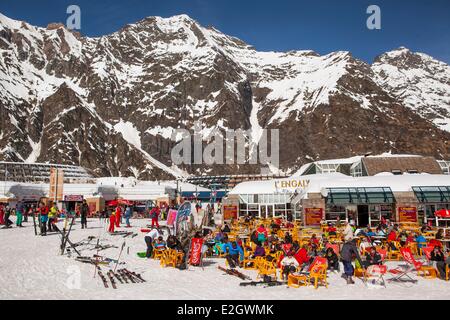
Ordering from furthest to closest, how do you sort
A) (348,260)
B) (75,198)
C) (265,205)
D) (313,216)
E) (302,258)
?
1. (75,198)
2. (265,205)
3. (313,216)
4. (302,258)
5. (348,260)

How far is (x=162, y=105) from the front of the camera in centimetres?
13975

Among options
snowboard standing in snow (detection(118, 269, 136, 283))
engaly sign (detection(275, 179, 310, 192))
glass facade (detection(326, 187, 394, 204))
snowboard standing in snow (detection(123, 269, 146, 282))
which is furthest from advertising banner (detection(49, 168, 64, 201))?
snowboard standing in snow (detection(123, 269, 146, 282))

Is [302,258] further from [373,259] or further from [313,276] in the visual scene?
[373,259]

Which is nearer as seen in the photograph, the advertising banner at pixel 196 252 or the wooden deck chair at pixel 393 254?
the advertising banner at pixel 196 252

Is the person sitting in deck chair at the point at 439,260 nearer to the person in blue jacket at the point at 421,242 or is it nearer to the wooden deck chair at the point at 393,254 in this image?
the wooden deck chair at the point at 393,254

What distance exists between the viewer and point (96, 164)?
365 feet

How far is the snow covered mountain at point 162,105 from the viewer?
115m

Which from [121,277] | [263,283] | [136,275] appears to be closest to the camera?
[263,283]

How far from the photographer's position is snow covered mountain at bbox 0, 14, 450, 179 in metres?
115

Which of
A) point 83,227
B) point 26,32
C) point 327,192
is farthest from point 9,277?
point 26,32

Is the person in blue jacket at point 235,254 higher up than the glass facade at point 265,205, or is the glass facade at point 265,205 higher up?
the glass facade at point 265,205

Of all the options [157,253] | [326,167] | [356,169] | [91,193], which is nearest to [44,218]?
[157,253]

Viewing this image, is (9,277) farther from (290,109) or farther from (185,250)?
(290,109)

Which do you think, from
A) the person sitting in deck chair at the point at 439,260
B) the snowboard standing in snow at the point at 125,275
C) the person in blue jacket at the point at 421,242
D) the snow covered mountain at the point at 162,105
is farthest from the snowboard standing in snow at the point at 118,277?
the snow covered mountain at the point at 162,105
